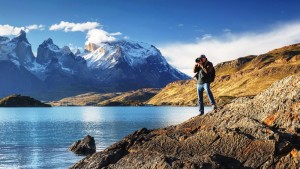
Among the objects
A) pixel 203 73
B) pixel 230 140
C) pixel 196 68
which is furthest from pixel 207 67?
pixel 230 140

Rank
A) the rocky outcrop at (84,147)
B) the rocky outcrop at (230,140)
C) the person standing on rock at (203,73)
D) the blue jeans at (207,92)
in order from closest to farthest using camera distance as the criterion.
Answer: the rocky outcrop at (230,140) → the person standing on rock at (203,73) → the blue jeans at (207,92) → the rocky outcrop at (84,147)

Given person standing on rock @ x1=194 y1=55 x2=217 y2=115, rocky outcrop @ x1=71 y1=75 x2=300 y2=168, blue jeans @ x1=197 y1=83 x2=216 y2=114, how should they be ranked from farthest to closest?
1. blue jeans @ x1=197 y1=83 x2=216 y2=114
2. person standing on rock @ x1=194 y1=55 x2=217 y2=115
3. rocky outcrop @ x1=71 y1=75 x2=300 y2=168

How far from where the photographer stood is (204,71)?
99.1 ft

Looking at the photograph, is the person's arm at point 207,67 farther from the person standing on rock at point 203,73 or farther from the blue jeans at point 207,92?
the blue jeans at point 207,92

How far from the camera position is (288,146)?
20766 mm

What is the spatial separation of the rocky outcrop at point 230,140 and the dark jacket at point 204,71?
339 cm

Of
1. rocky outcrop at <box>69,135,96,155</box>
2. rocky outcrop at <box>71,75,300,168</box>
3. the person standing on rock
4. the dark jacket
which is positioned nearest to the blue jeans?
the person standing on rock

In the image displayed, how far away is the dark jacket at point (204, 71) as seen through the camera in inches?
1178

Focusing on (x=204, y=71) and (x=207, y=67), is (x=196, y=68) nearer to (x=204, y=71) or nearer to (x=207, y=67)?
(x=204, y=71)

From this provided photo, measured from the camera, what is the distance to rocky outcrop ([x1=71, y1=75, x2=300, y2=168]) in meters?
20.6

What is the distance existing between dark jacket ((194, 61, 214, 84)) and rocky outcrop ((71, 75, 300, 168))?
3.39m

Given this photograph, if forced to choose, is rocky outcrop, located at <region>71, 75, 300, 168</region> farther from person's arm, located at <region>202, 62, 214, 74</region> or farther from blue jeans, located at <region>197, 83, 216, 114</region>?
person's arm, located at <region>202, 62, 214, 74</region>

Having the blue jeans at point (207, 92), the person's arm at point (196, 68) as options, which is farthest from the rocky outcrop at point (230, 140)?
the person's arm at point (196, 68)

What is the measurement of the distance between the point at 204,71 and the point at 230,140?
8.97m
